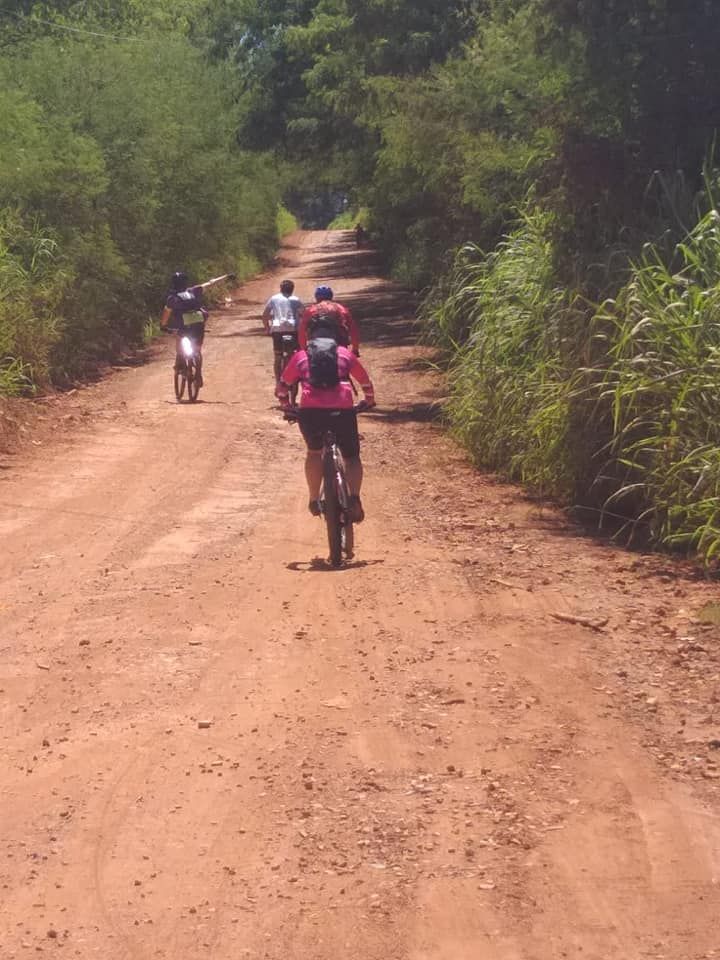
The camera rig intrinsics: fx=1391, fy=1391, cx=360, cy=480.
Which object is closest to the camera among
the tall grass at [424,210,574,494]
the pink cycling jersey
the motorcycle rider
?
the pink cycling jersey

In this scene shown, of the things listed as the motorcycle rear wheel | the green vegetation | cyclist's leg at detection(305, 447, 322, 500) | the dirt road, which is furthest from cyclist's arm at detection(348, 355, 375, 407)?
the motorcycle rear wheel

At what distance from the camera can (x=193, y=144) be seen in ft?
102

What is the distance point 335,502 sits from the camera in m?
9.21

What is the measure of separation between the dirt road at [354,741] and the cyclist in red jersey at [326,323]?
147cm

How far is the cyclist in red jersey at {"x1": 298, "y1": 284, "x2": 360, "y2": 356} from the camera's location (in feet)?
31.9

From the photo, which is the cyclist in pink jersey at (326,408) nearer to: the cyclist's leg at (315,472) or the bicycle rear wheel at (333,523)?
the cyclist's leg at (315,472)

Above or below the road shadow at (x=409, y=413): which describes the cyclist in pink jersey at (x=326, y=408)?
above

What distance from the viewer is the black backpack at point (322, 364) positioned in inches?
369

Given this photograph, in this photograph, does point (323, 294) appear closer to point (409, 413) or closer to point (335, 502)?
point (335, 502)

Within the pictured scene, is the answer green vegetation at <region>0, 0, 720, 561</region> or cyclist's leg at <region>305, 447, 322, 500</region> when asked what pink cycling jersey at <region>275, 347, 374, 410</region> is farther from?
green vegetation at <region>0, 0, 720, 561</region>

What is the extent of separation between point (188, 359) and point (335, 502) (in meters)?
9.98

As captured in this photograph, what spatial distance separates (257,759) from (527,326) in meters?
7.86

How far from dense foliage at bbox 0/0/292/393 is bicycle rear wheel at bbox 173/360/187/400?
190cm

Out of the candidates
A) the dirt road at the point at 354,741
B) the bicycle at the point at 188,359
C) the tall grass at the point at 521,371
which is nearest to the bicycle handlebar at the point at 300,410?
the dirt road at the point at 354,741
